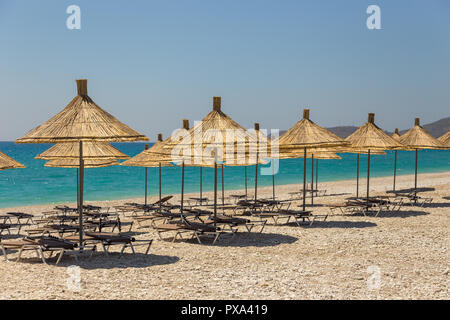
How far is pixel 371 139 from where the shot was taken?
12523 mm

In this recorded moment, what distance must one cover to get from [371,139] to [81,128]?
8.13 meters

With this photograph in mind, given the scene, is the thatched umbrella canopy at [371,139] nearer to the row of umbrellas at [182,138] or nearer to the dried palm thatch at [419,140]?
the row of umbrellas at [182,138]

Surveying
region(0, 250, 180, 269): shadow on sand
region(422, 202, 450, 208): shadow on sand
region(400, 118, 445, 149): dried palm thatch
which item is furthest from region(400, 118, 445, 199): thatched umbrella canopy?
region(0, 250, 180, 269): shadow on sand

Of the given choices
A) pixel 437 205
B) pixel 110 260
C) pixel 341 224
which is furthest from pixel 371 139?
pixel 110 260

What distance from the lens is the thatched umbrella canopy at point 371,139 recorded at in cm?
1227

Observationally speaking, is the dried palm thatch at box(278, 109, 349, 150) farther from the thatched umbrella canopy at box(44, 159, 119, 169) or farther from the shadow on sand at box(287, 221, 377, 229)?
the thatched umbrella canopy at box(44, 159, 119, 169)

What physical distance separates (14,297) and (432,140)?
1307 centimetres

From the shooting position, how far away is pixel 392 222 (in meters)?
10.4

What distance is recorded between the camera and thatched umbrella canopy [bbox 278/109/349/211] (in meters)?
10.4

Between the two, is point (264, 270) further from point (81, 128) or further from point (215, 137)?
point (81, 128)

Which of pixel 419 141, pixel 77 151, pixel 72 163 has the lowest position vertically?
pixel 72 163

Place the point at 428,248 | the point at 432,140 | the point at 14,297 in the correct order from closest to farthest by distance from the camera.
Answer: the point at 14,297, the point at 428,248, the point at 432,140
